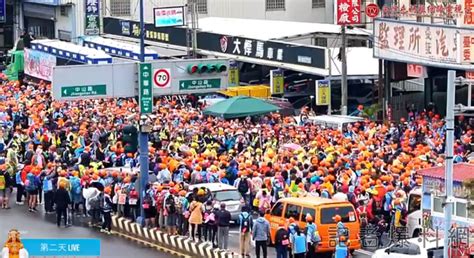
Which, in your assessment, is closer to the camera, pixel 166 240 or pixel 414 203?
pixel 414 203

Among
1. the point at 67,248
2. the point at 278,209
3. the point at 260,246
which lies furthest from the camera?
the point at 278,209

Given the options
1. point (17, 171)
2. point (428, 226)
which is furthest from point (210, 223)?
point (17, 171)

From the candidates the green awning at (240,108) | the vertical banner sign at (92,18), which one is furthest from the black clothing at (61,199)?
the vertical banner sign at (92,18)

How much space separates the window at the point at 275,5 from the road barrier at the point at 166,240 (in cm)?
4218

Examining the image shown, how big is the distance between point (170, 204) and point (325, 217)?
15.8ft

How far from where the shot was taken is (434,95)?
52.8 m

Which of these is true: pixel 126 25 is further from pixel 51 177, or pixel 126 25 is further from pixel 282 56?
pixel 51 177

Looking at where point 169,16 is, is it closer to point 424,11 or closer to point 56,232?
point 424,11

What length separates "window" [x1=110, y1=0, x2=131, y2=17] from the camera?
250 ft

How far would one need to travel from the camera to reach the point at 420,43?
1868 inches

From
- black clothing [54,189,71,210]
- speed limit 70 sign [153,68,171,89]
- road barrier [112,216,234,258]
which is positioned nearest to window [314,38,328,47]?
speed limit 70 sign [153,68,171,89]

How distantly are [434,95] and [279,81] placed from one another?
294 inches

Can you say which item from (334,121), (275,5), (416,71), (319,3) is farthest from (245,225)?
(319,3)

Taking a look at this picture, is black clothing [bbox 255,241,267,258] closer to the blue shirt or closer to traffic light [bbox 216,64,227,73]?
the blue shirt
